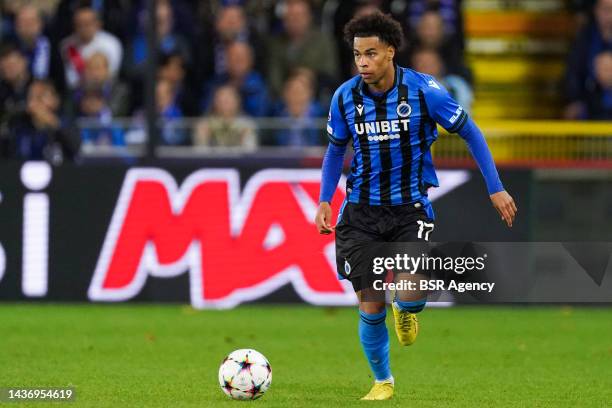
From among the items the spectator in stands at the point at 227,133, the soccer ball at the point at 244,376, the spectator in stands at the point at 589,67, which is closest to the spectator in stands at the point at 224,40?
the spectator in stands at the point at 227,133

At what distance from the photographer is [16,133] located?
41.2 feet

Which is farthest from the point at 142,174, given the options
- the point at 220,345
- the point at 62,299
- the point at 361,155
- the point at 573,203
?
the point at 361,155

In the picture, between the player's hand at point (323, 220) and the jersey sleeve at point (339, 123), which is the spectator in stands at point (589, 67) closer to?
the jersey sleeve at point (339, 123)

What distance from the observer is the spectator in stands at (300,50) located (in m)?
13.8

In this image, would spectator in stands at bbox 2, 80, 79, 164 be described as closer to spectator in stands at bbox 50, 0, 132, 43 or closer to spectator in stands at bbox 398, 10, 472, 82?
spectator in stands at bbox 50, 0, 132, 43

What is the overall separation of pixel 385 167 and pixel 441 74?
248 inches

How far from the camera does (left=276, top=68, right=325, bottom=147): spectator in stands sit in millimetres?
12594

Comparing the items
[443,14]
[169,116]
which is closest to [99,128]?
[169,116]

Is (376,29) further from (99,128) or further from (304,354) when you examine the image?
(99,128)

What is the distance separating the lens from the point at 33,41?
1372 centimetres

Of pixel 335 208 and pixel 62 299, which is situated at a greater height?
pixel 335 208

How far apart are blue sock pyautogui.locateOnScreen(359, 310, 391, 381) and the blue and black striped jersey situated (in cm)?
59

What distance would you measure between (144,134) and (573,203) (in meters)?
3.82

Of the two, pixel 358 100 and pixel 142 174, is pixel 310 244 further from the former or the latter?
pixel 358 100
